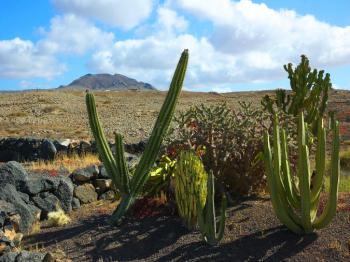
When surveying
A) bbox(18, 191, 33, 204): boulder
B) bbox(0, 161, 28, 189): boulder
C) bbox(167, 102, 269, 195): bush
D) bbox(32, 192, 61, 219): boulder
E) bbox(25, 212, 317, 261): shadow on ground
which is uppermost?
bbox(167, 102, 269, 195): bush

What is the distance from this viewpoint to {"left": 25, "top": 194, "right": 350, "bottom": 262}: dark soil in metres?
6.07

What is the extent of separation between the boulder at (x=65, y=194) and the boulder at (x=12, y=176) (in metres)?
0.52

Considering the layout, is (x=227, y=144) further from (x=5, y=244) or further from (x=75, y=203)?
(x=5, y=244)

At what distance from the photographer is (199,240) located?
660 centimetres

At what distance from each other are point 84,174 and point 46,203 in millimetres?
1116

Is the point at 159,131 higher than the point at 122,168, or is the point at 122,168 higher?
the point at 159,131

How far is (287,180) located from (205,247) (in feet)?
4.07

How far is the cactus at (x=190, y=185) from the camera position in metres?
6.84

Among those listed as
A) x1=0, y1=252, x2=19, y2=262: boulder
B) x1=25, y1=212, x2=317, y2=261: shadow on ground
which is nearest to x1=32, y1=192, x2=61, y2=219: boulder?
x1=25, y1=212, x2=317, y2=261: shadow on ground

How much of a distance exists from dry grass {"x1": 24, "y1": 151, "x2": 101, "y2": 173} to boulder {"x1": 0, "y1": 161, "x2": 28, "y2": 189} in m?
2.76

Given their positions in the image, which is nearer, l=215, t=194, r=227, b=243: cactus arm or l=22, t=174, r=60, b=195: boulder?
l=215, t=194, r=227, b=243: cactus arm

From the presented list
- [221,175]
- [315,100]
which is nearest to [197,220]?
[221,175]

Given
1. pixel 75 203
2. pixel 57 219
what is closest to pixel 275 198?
pixel 57 219

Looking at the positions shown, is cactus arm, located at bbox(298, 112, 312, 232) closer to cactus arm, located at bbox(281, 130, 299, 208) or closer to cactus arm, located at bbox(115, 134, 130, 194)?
cactus arm, located at bbox(281, 130, 299, 208)
